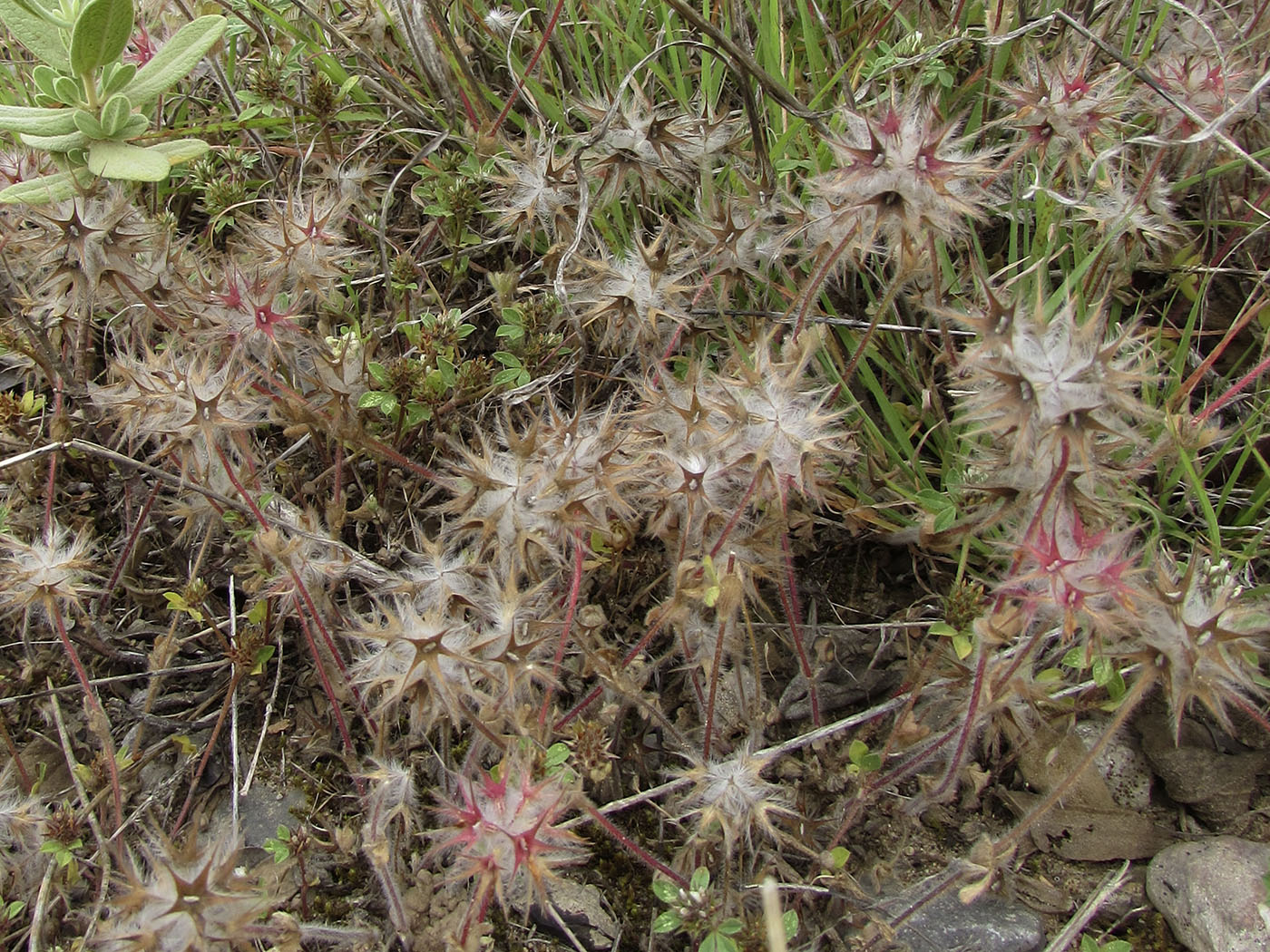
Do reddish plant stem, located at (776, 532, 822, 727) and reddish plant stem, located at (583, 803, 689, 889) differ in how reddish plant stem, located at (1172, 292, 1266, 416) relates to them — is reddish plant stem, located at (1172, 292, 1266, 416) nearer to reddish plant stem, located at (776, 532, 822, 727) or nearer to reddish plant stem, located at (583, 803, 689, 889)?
reddish plant stem, located at (776, 532, 822, 727)

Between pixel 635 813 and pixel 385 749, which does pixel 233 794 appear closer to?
pixel 385 749

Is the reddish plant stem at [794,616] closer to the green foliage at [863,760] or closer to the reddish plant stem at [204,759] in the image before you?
the green foliage at [863,760]

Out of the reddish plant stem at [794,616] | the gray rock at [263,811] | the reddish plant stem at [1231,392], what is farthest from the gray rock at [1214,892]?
the gray rock at [263,811]

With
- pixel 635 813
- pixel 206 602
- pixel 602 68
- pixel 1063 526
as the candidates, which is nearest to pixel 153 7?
pixel 602 68

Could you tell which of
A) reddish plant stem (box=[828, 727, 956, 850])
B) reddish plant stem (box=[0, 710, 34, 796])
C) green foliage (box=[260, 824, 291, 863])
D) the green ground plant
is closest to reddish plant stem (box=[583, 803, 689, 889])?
the green ground plant

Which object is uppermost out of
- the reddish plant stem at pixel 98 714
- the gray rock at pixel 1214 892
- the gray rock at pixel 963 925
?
the reddish plant stem at pixel 98 714

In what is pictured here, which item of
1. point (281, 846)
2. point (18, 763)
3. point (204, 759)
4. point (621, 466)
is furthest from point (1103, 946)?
point (18, 763)
